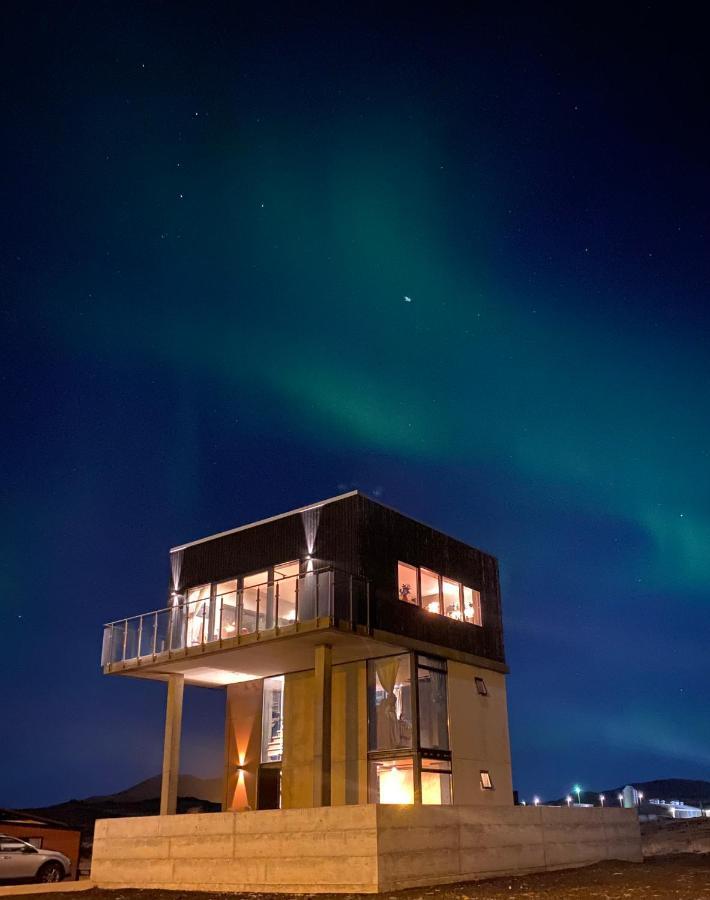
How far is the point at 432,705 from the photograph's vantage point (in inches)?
790

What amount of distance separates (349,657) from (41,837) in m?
13.7

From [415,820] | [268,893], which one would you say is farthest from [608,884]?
[268,893]

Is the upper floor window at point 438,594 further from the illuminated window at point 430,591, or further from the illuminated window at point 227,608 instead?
the illuminated window at point 227,608

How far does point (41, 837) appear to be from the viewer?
26.6 metres

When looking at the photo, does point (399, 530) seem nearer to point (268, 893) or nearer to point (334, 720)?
point (334, 720)

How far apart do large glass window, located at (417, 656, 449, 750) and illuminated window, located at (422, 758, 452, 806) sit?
1.27ft

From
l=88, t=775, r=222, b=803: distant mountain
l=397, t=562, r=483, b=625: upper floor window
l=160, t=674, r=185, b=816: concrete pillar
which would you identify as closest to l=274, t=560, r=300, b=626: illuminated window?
l=397, t=562, r=483, b=625: upper floor window

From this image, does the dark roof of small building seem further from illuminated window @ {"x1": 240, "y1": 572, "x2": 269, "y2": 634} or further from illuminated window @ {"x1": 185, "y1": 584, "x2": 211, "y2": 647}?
illuminated window @ {"x1": 240, "y1": 572, "x2": 269, "y2": 634}

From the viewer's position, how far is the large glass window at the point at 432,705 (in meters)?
19.7

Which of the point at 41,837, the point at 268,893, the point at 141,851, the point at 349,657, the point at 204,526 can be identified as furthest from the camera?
the point at 204,526

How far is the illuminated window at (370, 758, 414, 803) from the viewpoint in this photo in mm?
19250

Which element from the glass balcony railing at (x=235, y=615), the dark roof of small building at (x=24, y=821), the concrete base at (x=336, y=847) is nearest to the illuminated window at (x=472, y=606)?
the glass balcony railing at (x=235, y=615)

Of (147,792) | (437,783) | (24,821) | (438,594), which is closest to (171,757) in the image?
(437,783)

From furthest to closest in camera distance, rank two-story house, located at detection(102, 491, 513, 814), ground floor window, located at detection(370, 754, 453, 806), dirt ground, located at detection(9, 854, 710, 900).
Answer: ground floor window, located at detection(370, 754, 453, 806) < two-story house, located at detection(102, 491, 513, 814) < dirt ground, located at detection(9, 854, 710, 900)
